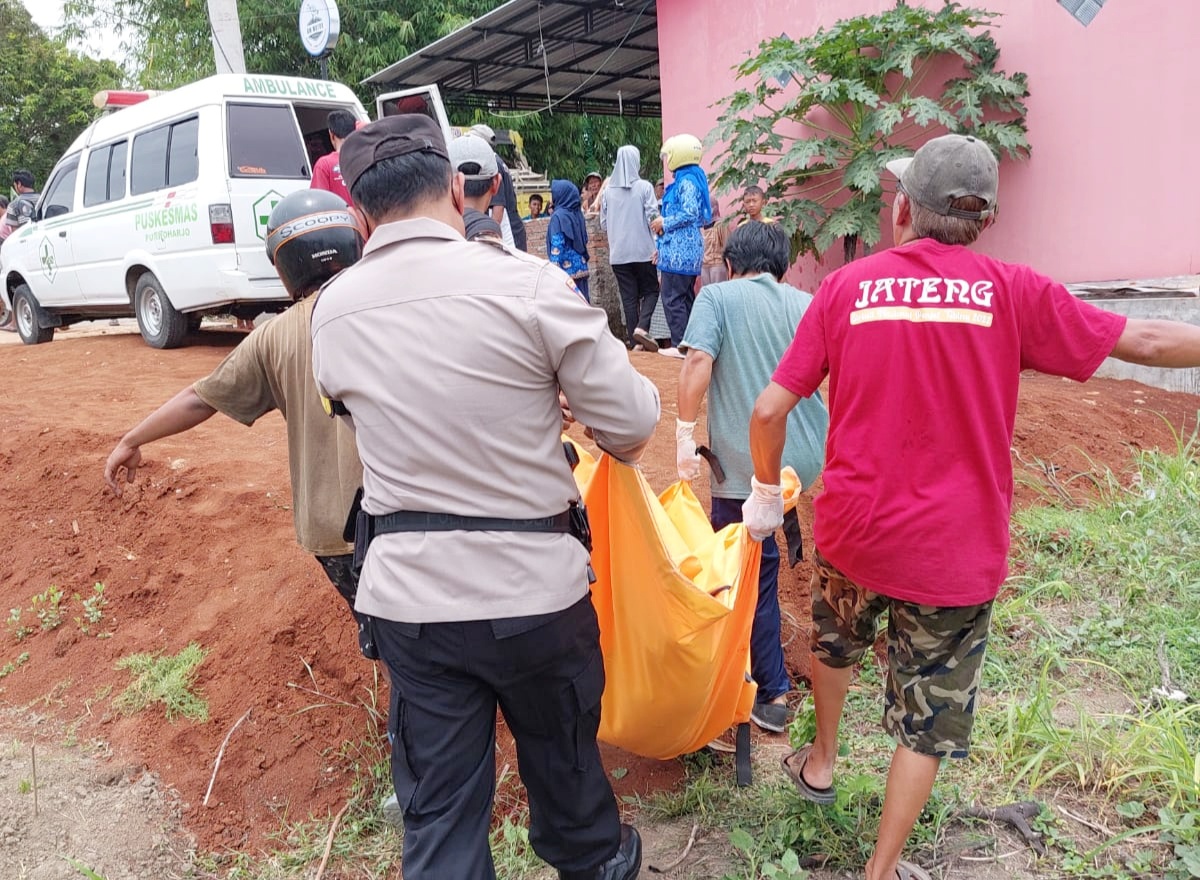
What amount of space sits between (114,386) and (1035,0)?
7.73m

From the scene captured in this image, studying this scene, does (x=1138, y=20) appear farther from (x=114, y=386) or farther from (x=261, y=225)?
(x=114, y=386)

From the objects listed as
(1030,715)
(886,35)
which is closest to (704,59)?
(886,35)

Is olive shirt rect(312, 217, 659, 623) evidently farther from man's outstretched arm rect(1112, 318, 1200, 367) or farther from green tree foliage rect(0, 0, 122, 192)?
green tree foliage rect(0, 0, 122, 192)

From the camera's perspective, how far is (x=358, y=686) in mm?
3416

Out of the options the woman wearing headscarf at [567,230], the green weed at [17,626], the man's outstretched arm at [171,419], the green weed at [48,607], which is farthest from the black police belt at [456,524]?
the woman wearing headscarf at [567,230]

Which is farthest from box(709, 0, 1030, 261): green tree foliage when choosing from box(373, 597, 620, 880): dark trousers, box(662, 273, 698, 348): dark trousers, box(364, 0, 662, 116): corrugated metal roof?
box(373, 597, 620, 880): dark trousers

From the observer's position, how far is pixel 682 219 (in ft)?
23.6

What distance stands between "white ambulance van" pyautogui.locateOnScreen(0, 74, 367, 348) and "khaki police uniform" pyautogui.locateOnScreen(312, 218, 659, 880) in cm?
561

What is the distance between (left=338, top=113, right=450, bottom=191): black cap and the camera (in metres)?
1.83

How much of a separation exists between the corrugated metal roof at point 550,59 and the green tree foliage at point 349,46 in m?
1.40

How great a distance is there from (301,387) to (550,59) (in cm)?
1207

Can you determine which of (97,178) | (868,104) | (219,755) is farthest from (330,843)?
(97,178)

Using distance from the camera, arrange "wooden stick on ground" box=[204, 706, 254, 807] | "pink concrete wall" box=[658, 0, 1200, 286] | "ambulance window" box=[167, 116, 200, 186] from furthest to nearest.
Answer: "ambulance window" box=[167, 116, 200, 186], "pink concrete wall" box=[658, 0, 1200, 286], "wooden stick on ground" box=[204, 706, 254, 807]

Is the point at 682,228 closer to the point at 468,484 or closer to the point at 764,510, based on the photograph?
the point at 764,510
